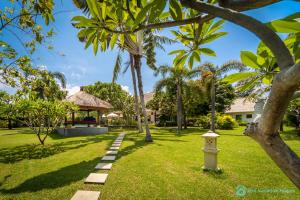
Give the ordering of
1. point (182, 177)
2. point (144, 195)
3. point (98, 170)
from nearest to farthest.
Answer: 1. point (144, 195)
2. point (182, 177)
3. point (98, 170)

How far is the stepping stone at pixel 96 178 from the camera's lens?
4.78 m

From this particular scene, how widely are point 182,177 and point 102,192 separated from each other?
7.53 feet

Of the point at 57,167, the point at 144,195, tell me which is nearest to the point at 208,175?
the point at 144,195

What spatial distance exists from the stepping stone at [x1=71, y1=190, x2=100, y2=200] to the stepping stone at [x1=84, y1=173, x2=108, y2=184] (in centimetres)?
59

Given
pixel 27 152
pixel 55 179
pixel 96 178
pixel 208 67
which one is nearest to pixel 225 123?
pixel 208 67

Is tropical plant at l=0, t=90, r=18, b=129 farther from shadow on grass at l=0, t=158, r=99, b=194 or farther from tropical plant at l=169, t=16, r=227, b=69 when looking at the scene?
tropical plant at l=169, t=16, r=227, b=69

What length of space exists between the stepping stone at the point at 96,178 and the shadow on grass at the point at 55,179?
0.23 metres

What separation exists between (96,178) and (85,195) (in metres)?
0.99

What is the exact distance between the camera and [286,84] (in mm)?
771

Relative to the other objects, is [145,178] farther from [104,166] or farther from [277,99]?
[277,99]

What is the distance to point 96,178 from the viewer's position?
5.00 meters

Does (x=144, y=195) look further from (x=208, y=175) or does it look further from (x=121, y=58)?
(x=121, y=58)

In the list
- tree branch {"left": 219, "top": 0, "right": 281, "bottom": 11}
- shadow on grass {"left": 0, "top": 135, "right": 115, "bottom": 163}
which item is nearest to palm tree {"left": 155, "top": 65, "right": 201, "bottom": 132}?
shadow on grass {"left": 0, "top": 135, "right": 115, "bottom": 163}

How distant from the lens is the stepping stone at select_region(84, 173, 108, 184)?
4.78m
